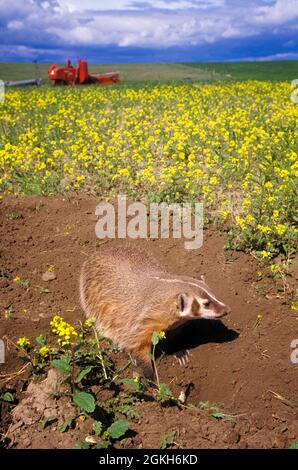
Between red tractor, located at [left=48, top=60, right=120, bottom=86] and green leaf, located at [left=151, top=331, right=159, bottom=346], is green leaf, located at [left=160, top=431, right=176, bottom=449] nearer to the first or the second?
green leaf, located at [left=151, top=331, right=159, bottom=346]

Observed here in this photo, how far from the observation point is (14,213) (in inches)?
227

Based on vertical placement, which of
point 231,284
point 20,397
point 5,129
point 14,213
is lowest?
point 20,397

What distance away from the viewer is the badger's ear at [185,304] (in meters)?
3.48

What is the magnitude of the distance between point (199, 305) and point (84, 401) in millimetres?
1116

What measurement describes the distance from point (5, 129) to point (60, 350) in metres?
7.89

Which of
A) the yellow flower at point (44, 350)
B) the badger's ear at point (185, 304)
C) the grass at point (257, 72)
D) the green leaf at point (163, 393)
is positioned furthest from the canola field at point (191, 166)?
the grass at point (257, 72)

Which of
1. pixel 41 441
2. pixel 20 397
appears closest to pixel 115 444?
pixel 41 441

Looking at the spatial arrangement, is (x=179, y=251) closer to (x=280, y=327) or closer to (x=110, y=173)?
(x=280, y=327)

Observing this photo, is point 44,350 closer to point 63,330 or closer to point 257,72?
point 63,330

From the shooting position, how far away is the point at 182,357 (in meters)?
3.80

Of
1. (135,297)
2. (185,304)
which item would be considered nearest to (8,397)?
(135,297)

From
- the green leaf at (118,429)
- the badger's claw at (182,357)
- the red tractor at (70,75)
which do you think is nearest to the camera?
the green leaf at (118,429)

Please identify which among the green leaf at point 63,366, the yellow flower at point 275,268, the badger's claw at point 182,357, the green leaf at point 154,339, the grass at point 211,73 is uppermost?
the grass at point 211,73

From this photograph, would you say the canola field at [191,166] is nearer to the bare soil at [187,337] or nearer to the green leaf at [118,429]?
the bare soil at [187,337]
